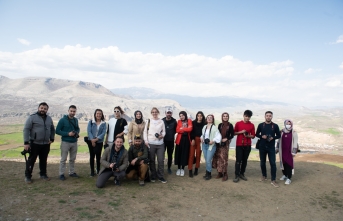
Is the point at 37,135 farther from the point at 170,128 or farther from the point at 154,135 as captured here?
the point at 170,128

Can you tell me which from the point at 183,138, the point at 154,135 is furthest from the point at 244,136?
the point at 154,135

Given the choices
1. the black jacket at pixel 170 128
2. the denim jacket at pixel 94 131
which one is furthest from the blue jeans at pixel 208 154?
the denim jacket at pixel 94 131

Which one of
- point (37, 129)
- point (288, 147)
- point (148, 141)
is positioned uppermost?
point (37, 129)

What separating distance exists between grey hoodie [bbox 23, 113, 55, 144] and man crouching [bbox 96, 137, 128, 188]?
177 cm

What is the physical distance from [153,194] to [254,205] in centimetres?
279

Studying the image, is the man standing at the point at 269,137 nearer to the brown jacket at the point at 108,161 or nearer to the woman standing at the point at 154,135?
the woman standing at the point at 154,135

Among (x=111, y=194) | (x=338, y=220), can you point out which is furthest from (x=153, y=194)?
(x=338, y=220)

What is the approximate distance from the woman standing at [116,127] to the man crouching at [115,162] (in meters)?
0.62

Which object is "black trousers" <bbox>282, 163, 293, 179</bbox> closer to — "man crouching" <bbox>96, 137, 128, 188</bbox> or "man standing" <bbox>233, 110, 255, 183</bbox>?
"man standing" <bbox>233, 110, 255, 183</bbox>

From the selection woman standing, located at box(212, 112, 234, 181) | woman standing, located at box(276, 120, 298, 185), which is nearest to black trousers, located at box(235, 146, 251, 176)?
woman standing, located at box(212, 112, 234, 181)

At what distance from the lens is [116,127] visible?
752 cm

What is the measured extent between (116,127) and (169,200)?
2.90 metres

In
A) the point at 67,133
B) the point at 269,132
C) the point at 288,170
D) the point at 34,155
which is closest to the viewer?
the point at 34,155

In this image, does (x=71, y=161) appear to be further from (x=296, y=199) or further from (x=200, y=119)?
(x=296, y=199)
